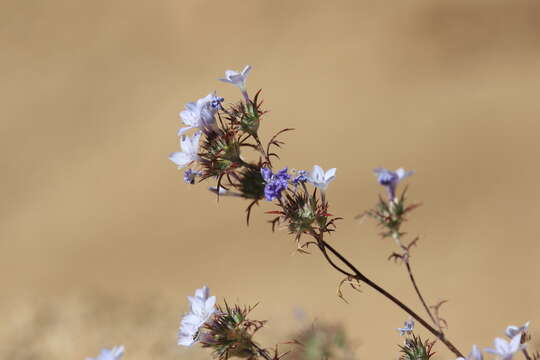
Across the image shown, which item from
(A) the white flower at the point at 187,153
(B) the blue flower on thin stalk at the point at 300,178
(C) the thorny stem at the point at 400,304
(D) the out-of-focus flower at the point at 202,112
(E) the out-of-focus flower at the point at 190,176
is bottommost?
(C) the thorny stem at the point at 400,304

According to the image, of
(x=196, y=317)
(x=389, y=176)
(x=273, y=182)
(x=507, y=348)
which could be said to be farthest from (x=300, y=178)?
(x=507, y=348)

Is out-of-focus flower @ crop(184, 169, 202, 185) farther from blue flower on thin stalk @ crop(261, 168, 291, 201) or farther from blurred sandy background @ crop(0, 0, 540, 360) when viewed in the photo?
blurred sandy background @ crop(0, 0, 540, 360)

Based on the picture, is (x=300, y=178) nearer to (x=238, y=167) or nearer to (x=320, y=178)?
(x=320, y=178)

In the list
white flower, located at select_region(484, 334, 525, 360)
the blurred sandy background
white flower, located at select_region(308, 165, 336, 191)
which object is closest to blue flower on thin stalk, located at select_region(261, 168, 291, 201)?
white flower, located at select_region(308, 165, 336, 191)

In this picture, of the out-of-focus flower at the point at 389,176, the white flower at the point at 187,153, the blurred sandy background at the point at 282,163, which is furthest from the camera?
the blurred sandy background at the point at 282,163

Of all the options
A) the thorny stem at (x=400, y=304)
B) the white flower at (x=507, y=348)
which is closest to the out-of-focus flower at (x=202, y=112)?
the thorny stem at (x=400, y=304)

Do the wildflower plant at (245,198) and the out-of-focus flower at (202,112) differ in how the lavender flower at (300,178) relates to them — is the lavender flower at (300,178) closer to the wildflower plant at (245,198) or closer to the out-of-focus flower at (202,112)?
the wildflower plant at (245,198)
